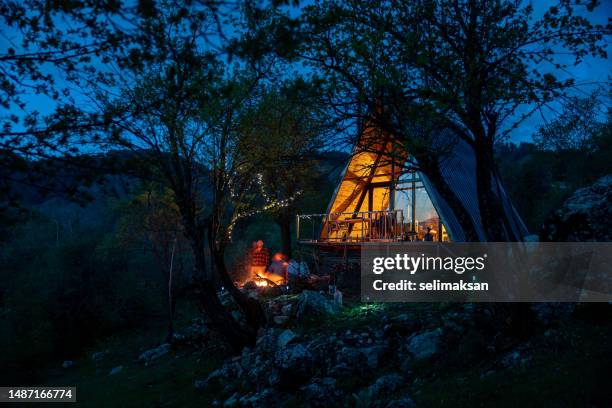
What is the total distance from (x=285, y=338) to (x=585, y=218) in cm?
771

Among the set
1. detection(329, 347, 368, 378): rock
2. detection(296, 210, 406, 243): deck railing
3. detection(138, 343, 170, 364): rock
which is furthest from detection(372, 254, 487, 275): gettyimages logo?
detection(138, 343, 170, 364): rock

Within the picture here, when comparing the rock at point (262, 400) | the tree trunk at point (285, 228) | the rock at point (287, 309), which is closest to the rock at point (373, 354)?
the rock at point (262, 400)

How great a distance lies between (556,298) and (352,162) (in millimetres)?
13709

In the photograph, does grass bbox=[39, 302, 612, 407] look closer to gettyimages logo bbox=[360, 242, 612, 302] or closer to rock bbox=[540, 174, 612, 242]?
gettyimages logo bbox=[360, 242, 612, 302]

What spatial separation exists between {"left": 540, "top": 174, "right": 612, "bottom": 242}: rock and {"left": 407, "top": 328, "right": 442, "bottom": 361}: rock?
A: 10.3 ft

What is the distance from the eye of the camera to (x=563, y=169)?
35625mm

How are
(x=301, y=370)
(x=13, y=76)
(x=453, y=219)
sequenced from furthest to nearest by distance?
(x=453, y=219)
(x=301, y=370)
(x=13, y=76)

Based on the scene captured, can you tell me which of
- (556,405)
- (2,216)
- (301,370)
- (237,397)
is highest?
(2,216)

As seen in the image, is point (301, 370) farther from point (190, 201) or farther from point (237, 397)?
point (190, 201)

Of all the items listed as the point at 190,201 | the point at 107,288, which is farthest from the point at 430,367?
the point at 107,288

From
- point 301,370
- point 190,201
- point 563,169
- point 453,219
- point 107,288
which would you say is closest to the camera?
point 301,370

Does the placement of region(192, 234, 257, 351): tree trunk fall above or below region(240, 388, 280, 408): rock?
above

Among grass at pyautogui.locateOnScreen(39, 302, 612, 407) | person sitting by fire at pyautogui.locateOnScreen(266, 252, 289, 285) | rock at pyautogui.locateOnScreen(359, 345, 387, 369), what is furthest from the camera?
person sitting by fire at pyautogui.locateOnScreen(266, 252, 289, 285)

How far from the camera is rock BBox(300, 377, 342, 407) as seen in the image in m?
8.39
